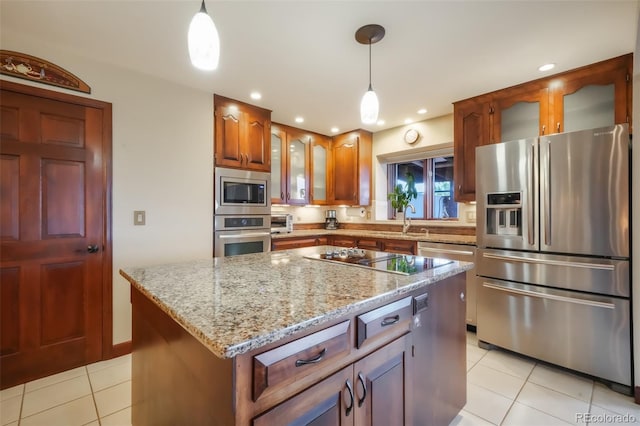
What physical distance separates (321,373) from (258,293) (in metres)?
0.35

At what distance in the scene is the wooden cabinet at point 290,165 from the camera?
3.76 m

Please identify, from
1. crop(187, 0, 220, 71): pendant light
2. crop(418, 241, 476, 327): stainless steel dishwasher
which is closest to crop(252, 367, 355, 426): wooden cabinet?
crop(187, 0, 220, 71): pendant light

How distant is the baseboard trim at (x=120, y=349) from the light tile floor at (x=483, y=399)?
0.11 m

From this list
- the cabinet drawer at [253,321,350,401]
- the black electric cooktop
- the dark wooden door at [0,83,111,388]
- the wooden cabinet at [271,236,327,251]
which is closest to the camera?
the cabinet drawer at [253,321,350,401]

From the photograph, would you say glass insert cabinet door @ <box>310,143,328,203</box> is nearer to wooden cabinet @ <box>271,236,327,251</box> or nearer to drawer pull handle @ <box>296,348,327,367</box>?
wooden cabinet @ <box>271,236,327,251</box>

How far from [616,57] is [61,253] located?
14.6 feet

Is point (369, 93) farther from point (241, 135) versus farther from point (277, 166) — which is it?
point (277, 166)

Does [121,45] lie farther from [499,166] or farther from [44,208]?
[499,166]

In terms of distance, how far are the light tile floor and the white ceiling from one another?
2.27 m

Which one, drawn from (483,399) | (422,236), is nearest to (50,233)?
(483,399)

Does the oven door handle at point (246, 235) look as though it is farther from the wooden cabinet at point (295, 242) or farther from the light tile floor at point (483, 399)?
the light tile floor at point (483, 399)

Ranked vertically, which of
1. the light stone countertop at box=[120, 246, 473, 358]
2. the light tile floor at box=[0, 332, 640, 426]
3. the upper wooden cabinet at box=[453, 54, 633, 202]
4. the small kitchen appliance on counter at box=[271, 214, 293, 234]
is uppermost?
the upper wooden cabinet at box=[453, 54, 633, 202]

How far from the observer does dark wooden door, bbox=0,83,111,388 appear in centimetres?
200

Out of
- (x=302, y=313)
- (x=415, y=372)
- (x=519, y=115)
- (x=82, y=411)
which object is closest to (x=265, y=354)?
(x=302, y=313)
